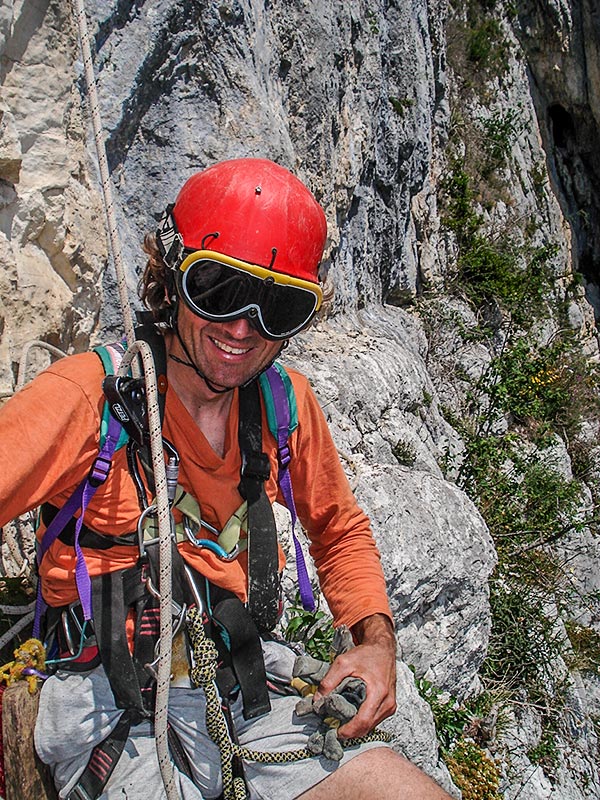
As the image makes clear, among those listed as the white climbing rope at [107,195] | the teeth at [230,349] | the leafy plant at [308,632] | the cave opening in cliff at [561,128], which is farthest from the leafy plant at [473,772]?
the cave opening in cliff at [561,128]

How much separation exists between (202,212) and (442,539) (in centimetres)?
371

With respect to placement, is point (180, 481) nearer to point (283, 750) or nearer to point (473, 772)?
point (283, 750)

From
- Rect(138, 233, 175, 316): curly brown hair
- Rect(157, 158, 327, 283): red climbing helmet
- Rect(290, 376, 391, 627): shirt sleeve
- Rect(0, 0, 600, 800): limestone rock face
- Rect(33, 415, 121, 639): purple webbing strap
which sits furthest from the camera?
Rect(0, 0, 600, 800): limestone rock face

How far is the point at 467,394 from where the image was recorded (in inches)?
366

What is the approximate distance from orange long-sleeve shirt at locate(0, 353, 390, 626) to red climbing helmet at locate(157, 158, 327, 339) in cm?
36

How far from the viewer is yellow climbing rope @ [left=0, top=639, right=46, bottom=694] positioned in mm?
1858

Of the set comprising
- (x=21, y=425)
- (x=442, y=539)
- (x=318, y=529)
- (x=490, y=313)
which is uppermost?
(x=490, y=313)

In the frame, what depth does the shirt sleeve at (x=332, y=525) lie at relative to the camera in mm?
2330

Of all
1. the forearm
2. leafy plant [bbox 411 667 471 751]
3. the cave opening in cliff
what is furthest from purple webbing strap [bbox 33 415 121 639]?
the cave opening in cliff

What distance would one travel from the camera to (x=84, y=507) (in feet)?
5.80

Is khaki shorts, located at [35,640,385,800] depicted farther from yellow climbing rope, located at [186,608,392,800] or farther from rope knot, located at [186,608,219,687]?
rope knot, located at [186,608,219,687]

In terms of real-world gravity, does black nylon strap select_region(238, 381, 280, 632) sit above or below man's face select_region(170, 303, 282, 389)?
below

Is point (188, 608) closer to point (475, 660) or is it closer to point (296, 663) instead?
point (296, 663)

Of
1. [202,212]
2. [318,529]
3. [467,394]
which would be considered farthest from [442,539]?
[467,394]
